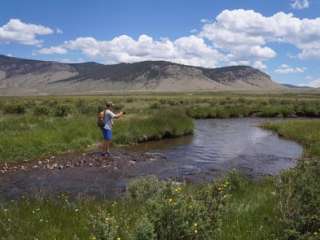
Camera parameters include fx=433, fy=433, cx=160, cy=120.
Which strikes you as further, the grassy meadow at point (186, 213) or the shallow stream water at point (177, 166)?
the shallow stream water at point (177, 166)

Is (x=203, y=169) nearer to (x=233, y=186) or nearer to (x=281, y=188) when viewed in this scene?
(x=233, y=186)

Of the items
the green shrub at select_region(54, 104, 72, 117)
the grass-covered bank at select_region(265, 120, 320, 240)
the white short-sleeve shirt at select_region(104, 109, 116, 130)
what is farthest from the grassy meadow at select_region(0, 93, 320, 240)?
the green shrub at select_region(54, 104, 72, 117)

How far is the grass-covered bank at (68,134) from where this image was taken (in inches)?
776

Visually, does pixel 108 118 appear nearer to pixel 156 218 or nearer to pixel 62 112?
pixel 156 218

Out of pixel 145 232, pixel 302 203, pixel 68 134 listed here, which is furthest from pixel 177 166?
pixel 145 232

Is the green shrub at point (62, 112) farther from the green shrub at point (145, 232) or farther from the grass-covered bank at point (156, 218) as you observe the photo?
the green shrub at point (145, 232)

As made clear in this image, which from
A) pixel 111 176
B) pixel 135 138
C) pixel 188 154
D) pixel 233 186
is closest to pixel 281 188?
pixel 233 186

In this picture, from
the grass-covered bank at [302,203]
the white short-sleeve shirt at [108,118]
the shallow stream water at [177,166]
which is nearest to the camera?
the grass-covered bank at [302,203]

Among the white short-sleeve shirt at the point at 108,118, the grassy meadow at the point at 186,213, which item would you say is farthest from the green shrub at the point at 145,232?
the white short-sleeve shirt at the point at 108,118

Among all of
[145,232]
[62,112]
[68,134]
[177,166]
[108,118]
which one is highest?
[108,118]

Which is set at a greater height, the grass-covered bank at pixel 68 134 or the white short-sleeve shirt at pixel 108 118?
the white short-sleeve shirt at pixel 108 118

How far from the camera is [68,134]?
2341cm

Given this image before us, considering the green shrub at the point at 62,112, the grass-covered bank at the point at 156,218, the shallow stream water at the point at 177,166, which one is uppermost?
the grass-covered bank at the point at 156,218

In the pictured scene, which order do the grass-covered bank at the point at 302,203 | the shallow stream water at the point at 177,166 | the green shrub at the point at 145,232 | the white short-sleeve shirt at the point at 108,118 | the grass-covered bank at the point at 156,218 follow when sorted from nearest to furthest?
the green shrub at the point at 145,232 → the grass-covered bank at the point at 156,218 → the grass-covered bank at the point at 302,203 → the shallow stream water at the point at 177,166 → the white short-sleeve shirt at the point at 108,118
